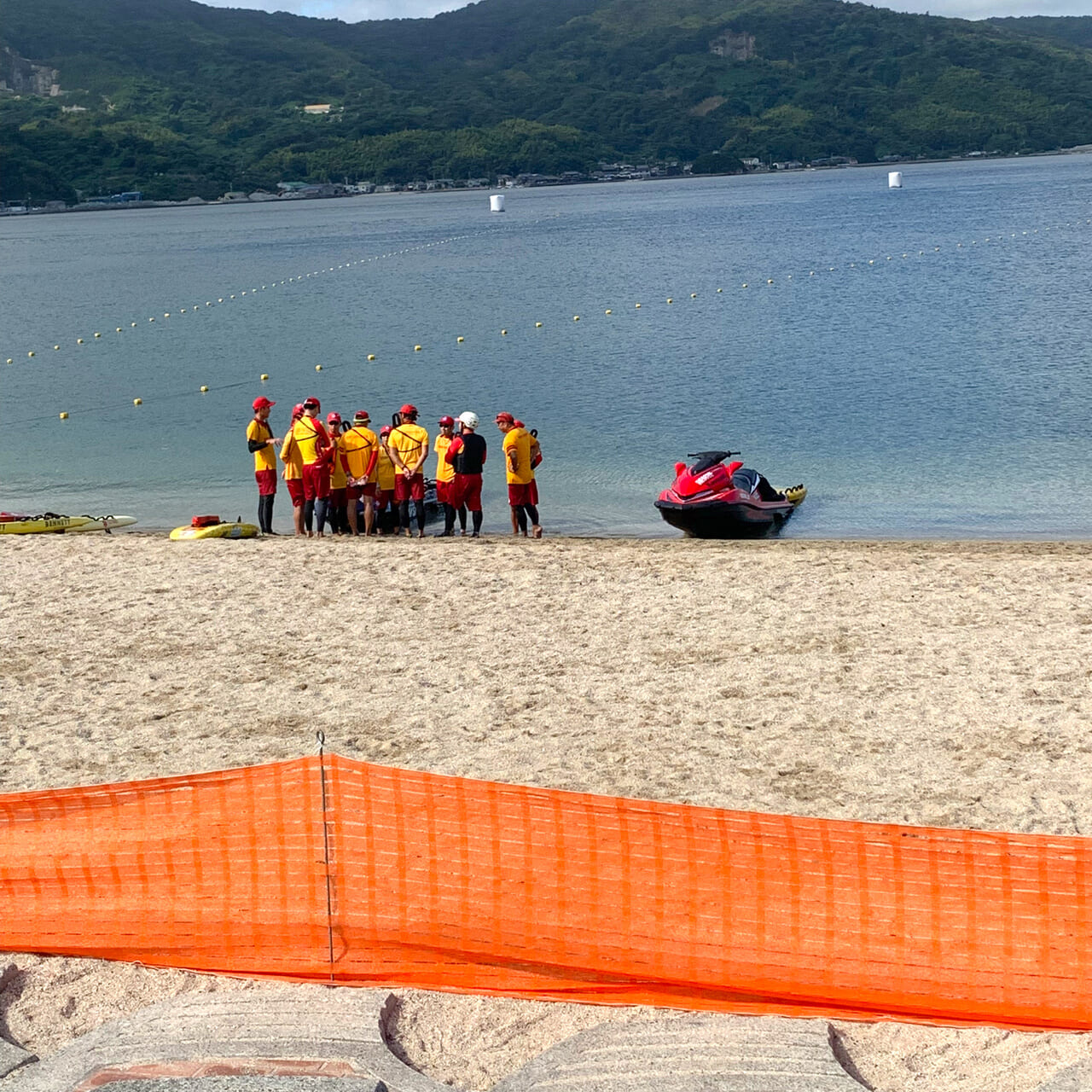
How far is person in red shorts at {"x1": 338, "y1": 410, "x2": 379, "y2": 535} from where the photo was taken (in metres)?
16.4

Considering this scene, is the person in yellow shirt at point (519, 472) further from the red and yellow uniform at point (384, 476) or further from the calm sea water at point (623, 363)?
the calm sea water at point (623, 363)

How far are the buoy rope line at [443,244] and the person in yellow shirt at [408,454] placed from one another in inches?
791

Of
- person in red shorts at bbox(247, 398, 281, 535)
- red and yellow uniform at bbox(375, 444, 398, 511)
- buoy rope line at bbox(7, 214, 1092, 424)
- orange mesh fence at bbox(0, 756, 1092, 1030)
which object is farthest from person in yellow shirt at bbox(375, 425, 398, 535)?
buoy rope line at bbox(7, 214, 1092, 424)

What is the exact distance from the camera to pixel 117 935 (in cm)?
673

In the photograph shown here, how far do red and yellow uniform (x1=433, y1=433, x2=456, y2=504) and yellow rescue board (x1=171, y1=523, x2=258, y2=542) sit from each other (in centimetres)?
240

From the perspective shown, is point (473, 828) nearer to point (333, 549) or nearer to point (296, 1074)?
point (296, 1074)

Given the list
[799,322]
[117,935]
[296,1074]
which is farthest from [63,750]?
[799,322]

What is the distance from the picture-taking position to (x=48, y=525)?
18609 mm

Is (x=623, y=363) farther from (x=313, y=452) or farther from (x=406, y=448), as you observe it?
(x=313, y=452)

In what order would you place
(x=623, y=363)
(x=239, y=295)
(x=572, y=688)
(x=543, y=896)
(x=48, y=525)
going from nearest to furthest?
1. (x=543, y=896)
2. (x=572, y=688)
3. (x=48, y=525)
4. (x=623, y=363)
5. (x=239, y=295)

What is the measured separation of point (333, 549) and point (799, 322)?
33.7m

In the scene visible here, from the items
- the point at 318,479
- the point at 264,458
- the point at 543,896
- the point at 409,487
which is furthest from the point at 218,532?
the point at 543,896

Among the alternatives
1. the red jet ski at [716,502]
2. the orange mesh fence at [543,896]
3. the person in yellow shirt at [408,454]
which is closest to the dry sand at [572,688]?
the orange mesh fence at [543,896]

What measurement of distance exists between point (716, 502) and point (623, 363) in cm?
2108
